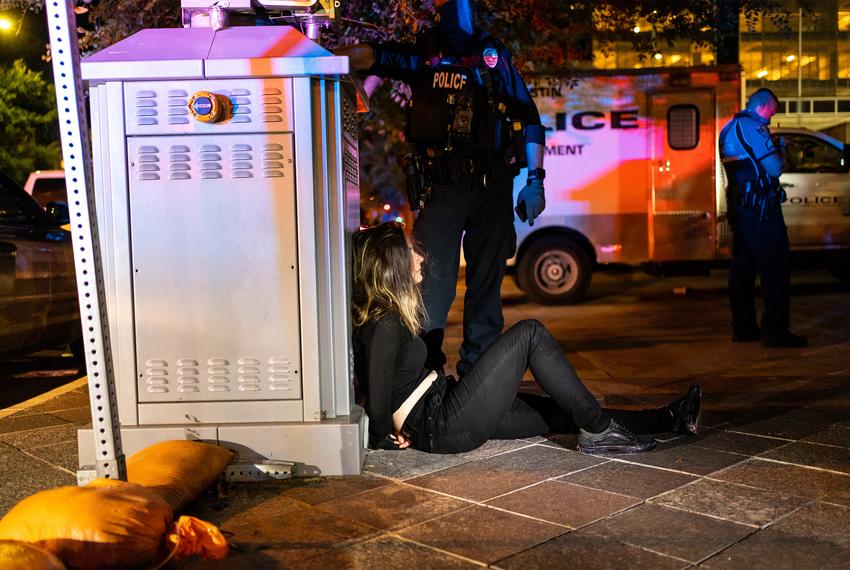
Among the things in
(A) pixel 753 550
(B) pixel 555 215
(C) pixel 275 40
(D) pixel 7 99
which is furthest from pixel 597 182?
(D) pixel 7 99

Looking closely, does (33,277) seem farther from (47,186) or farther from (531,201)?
(47,186)

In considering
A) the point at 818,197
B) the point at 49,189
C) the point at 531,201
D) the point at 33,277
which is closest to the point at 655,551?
the point at 531,201

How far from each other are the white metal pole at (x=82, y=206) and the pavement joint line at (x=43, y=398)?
318 centimetres

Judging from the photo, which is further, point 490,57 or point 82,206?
point 490,57

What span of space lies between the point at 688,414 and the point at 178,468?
233cm

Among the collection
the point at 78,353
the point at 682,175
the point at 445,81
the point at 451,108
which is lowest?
the point at 78,353

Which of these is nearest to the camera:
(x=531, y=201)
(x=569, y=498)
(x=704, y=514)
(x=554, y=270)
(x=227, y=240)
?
(x=704, y=514)

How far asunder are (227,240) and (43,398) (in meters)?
3.30

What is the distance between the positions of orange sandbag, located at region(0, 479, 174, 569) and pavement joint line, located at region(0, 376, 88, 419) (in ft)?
10.3

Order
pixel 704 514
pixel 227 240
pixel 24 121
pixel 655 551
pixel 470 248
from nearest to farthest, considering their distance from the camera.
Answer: pixel 655 551, pixel 704 514, pixel 227 240, pixel 470 248, pixel 24 121

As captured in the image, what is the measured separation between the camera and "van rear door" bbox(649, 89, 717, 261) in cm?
1154

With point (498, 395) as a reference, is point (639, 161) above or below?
above

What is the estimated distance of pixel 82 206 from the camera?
9.55ft

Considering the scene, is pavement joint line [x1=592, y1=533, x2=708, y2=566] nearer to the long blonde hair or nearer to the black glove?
the long blonde hair
